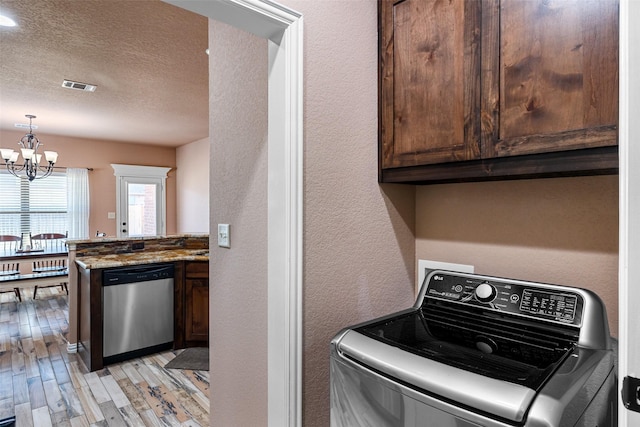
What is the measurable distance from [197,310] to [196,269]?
1.35 ft

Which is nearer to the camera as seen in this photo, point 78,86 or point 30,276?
point 78,86

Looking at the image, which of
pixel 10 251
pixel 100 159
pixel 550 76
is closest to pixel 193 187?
pixel 100 159

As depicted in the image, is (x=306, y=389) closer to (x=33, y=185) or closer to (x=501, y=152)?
(x=501, y=152)

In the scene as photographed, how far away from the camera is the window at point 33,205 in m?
6.22

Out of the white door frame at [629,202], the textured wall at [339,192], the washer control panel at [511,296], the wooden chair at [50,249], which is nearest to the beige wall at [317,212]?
the textured wall at [339,192]

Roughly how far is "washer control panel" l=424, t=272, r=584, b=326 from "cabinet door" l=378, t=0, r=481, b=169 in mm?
425

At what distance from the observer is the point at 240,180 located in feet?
5.37

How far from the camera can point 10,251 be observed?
6121mm

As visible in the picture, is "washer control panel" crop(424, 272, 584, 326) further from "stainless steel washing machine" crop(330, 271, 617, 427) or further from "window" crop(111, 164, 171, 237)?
"window" crop(111, 164, 171, 237)

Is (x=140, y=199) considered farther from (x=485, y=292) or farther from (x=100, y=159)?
(x=485, y=292)

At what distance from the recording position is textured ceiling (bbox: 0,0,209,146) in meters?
2.41

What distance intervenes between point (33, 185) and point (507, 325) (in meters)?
7.70

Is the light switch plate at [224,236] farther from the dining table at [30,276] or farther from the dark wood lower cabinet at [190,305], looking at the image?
the dining table at [30,276]

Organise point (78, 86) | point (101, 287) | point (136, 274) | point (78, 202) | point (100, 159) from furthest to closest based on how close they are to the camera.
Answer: point (100, 159)
point (78, 202)
point (78, 86)
point (136, 274)
point (101, 287)
